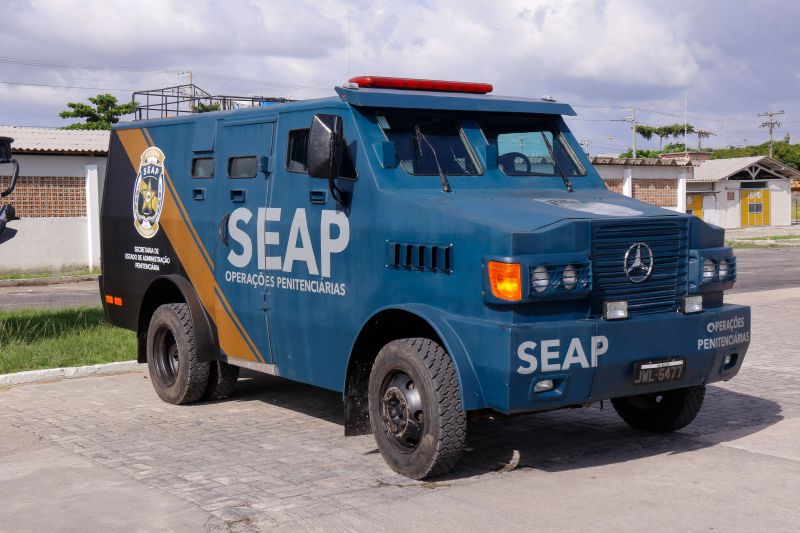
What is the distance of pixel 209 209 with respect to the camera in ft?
28.3

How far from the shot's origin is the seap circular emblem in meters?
9.38

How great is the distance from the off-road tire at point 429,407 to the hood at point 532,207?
0.87 meters

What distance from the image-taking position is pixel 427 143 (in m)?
7.17

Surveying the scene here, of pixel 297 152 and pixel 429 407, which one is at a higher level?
pixel 297 152

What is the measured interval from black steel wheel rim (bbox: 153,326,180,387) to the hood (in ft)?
11.9

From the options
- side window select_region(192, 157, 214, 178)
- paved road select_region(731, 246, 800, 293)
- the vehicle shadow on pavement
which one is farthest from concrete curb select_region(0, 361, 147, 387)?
paved road select_region(731, 246, 800, 293)

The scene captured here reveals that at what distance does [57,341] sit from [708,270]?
800 cm

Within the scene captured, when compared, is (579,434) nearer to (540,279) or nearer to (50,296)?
(540,279)

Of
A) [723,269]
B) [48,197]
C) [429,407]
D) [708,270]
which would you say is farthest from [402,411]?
[48,197]

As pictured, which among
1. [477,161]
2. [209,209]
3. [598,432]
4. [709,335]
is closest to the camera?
[709,335]

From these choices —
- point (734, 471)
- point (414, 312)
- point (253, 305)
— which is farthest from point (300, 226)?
point (734, 471)

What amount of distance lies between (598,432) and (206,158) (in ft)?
13.0

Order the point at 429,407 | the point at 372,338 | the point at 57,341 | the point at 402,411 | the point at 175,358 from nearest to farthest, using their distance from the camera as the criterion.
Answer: the point at 429,407 → the point at 402,411 → the point at 372,338 → the point at 175,358 → the point at 57,341

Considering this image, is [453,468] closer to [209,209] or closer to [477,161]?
[477,161]
